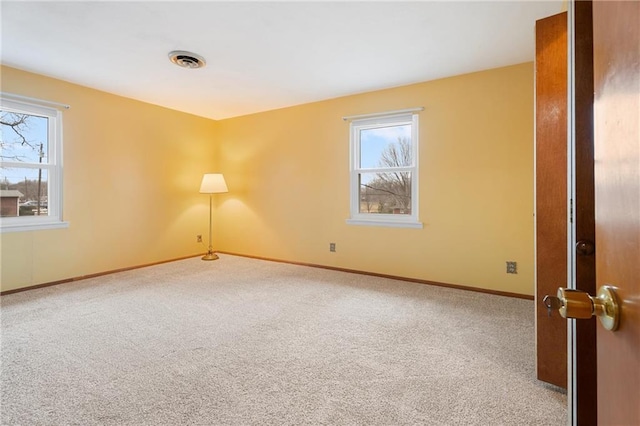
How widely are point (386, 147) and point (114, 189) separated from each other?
3479 millimetres

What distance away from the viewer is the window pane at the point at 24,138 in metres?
3.19

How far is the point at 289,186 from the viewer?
14.9 ft

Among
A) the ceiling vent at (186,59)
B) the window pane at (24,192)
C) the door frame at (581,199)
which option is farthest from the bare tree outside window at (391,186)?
the window pane at (24,192)

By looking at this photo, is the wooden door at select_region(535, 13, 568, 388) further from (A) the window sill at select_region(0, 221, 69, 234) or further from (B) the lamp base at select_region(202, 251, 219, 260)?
(A) the window sill at select_region(0, 221, 69, 234)

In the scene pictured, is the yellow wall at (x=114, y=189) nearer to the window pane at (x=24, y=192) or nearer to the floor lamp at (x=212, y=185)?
the window pane at (x=24, y=192)

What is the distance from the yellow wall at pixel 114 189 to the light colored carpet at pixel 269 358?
0.49 meters

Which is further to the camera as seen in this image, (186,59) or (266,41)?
(186,59)

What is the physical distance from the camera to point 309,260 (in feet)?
14.5

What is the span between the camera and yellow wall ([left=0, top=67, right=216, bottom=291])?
3.34 meters

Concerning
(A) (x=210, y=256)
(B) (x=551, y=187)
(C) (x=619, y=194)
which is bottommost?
(A) (x=210, y=256)

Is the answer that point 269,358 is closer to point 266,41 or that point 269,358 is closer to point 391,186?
point 266,41

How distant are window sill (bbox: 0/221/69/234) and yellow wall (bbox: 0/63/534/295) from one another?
0.19 ft

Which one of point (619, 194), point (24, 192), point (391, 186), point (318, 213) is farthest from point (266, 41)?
point (24, 192)

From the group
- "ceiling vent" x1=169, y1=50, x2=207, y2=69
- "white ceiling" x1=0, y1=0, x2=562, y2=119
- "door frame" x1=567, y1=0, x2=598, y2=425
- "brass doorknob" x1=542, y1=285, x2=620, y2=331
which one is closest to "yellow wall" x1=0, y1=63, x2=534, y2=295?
"white ceiling" x1=0, y1=0, x2=562, y2=119
